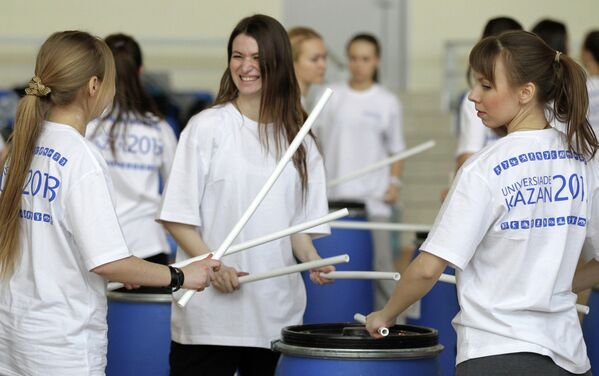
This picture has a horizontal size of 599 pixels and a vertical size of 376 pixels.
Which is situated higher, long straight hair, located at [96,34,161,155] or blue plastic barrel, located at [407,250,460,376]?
long straight hair, located at [96,34,161,155]

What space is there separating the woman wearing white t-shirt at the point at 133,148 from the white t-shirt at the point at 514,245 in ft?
6.29

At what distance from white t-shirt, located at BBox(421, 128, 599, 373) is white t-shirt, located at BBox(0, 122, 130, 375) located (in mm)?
724

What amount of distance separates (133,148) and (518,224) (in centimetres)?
205

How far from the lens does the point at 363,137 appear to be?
6.18 meters

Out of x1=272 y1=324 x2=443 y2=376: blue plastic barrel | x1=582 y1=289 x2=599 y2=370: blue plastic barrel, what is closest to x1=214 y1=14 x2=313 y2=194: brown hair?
x1=272 y1=324 x2=443 y2=376: blue plastic barrel

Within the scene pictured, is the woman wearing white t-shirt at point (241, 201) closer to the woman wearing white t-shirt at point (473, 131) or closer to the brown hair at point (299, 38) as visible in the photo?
the woman wearing white t-shirt at point (473, 131)

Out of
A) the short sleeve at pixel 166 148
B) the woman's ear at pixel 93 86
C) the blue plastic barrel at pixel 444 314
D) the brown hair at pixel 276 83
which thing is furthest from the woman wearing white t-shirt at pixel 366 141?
the woman's ear at pixel 93 86

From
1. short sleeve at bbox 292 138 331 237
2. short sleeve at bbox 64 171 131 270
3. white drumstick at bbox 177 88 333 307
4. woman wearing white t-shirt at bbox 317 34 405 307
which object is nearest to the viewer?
short sleeve at bbox 64 171 131 270

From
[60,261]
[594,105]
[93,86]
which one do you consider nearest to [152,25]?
[594,105]

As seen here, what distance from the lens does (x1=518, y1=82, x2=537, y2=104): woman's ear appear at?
257 centimetres

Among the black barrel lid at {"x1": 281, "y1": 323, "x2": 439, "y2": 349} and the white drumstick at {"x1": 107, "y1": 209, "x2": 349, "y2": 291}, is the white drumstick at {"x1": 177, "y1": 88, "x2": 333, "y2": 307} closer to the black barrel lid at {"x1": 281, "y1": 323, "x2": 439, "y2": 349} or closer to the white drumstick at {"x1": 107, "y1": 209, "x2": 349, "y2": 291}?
the white drumstick at {"x1": 107, "y1": 209, "x2": 349, "y2": 291}

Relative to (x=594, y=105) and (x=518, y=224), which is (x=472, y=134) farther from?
(x=518, y=224)

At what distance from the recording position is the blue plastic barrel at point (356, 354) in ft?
9.00

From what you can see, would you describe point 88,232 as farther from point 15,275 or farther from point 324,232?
point 324,232
